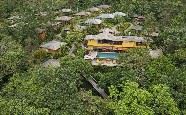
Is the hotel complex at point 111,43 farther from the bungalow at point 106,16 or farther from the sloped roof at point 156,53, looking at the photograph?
the bungalow at point 106,16

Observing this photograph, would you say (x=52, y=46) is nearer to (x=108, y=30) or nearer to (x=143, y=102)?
(x=108, y=30)

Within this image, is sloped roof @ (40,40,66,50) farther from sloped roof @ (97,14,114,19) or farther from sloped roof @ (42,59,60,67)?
sloped roof @ (97,14,114,19)

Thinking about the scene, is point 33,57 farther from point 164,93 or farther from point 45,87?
point 164,93

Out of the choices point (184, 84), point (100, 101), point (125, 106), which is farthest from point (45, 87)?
point (184, 84)

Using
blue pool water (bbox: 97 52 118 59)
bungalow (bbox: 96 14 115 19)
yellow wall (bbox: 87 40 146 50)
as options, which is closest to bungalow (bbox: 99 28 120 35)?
yellow wall (bbox: 87 40 146 50)

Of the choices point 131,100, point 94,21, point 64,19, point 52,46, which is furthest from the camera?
point 64,19

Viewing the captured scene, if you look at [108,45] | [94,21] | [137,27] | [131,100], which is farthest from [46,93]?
[137,27]

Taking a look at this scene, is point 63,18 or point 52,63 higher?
point 63,18
